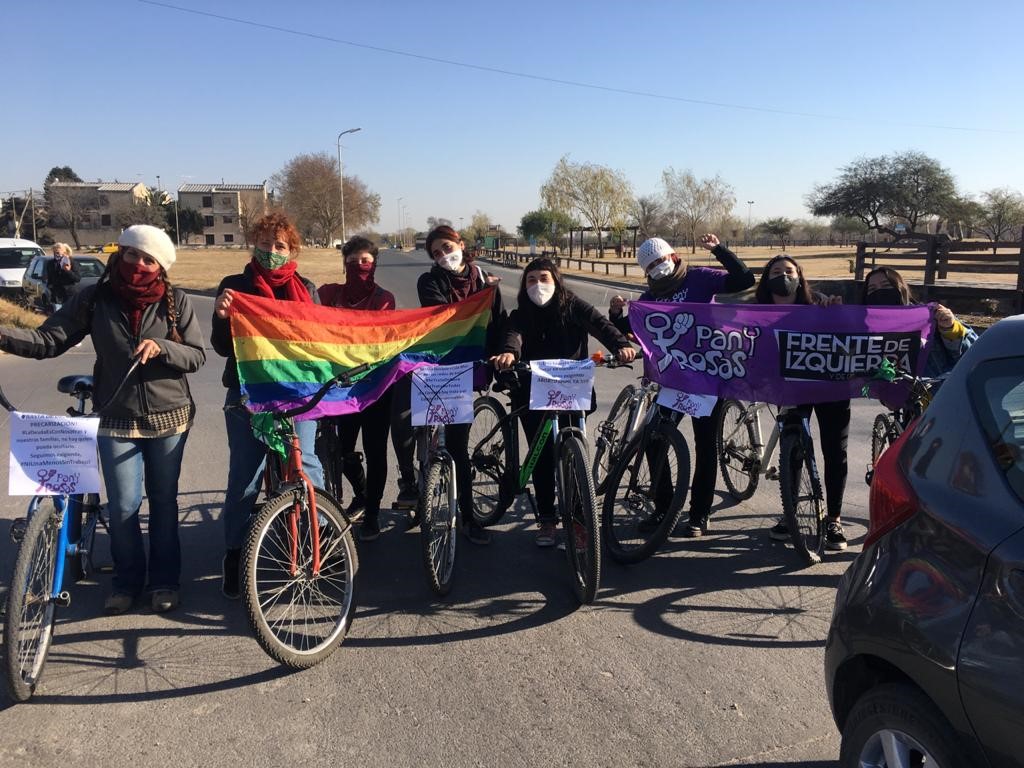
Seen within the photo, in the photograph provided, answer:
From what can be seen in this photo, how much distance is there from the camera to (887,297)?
519 cm

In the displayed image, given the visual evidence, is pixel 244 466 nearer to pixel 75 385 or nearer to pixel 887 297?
pixel 75 385

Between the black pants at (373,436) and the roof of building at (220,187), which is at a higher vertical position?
the roof of building at (220,187)

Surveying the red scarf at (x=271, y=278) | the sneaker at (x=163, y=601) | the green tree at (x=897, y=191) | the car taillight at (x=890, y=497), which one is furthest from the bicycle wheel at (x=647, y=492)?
the green tree at (x=897, y=191)

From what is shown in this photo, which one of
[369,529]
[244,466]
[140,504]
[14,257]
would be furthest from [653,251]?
[14,257]

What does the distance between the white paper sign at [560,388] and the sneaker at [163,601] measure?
84.2 inches

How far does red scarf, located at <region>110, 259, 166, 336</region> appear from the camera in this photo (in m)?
3.83

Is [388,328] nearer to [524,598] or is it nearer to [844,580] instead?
[524,598]

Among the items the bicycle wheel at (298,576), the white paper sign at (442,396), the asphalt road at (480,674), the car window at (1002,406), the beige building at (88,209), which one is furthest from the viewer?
the beige building at (88,209)

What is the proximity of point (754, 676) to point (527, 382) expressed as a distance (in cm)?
214

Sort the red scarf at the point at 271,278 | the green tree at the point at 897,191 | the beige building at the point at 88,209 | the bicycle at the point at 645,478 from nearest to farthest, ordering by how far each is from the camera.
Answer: the red scarf at the point at 271,278, the bicycle at the point at 645,478, the green tree at the point at 897,191, the beige building at the point at 88,209

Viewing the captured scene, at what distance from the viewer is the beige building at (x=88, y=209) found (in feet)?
271

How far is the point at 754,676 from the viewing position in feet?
11.4

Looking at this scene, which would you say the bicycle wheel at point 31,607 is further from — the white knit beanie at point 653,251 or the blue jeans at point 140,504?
the white knit beanie at point 653,251

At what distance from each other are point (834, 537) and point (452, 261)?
2938mm
